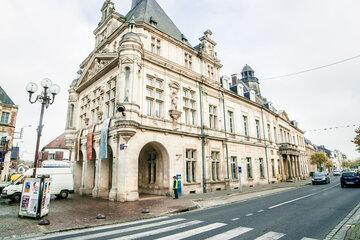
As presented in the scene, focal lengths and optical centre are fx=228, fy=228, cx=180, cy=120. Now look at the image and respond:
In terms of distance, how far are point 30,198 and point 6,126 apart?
113 ft

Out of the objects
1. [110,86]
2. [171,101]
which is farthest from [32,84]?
[171,101]

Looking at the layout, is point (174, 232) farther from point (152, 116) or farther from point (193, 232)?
point (152, 116)

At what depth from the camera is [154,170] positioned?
66.4ft

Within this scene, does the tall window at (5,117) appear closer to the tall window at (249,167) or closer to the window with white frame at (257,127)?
the tall window at (249,167)

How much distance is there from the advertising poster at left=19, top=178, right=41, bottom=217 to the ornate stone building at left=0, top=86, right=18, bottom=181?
3074cm

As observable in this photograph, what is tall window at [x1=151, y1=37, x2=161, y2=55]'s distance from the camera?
20108 mm

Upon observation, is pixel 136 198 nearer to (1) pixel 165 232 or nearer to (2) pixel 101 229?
(2) pixel 101 229

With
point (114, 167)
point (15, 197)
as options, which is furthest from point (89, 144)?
point (15, 197)

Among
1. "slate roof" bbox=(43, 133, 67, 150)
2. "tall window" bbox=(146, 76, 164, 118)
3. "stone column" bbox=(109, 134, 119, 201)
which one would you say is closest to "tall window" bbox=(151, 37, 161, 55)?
"tall window" bbox=(146, 76, 164, 118)

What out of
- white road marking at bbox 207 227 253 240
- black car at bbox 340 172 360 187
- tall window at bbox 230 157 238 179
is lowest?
white road marking at bbox 207 227 253 240

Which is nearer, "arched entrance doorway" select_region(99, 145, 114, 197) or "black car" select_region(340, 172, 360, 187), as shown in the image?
"arched entrance doorway" select_region(99, 145, 114, 197)

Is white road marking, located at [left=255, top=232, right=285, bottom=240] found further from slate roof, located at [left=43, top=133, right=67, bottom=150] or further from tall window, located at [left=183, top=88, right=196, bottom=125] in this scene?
slate roof, located at [left=43, top=133, right=67, bottom=150]

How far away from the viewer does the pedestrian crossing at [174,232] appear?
22.5 feet

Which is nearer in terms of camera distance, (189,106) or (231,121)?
(189,106)
